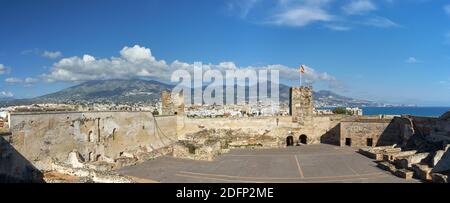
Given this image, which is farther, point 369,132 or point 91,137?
point 369,132

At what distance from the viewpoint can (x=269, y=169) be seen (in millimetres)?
22172

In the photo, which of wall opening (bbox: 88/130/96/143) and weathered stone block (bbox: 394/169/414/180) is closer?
weathered stone block (bbox: 394/169/414/180)

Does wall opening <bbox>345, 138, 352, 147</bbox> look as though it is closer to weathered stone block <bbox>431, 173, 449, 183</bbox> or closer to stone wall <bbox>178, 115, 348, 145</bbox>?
stone wall <bbox>178, 115, 348, 145</bbox>

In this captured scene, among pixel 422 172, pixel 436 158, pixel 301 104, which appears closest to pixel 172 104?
pixel 301 104

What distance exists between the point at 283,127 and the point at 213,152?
416 inches

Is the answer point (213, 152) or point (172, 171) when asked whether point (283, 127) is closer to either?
point (213, 152)

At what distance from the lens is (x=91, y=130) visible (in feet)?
74.5

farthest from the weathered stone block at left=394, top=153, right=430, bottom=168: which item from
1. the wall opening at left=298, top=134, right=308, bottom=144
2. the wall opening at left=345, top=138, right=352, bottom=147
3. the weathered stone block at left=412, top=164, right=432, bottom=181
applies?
the wall opening at left=298, top=134, right=308, bottom=144

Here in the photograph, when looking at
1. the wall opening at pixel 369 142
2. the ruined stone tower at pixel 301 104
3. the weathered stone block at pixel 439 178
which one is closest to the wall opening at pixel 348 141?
the wall opening at pixel 369 142

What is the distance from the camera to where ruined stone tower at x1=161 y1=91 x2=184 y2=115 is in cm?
3353

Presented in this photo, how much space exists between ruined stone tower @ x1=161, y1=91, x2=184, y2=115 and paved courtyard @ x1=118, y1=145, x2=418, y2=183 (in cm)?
739

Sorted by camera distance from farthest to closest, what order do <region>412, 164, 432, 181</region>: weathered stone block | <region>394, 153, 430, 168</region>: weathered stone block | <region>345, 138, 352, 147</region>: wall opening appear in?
<region>345, 138, 352, 147</region>: wall opening < <region>394, 153, 430, 168</region>: weathered stone block < <region>412, 164, 432, 181</region>: weathered stone block

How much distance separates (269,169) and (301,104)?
14643 mm

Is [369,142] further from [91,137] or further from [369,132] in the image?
[91,137]
